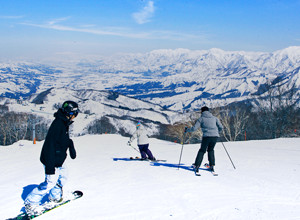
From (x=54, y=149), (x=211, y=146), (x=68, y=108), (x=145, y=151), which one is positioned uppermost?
(x=68, y=108)

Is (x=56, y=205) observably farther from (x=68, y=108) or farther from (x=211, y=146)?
(x=211, y=146)

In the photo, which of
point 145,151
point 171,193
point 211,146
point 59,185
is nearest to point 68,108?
point 59,185

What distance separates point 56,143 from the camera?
17.0ft

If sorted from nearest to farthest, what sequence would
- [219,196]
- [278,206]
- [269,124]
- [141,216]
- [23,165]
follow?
[141,216] < [278,206] < [219,196] < [23,165] < [269,124]

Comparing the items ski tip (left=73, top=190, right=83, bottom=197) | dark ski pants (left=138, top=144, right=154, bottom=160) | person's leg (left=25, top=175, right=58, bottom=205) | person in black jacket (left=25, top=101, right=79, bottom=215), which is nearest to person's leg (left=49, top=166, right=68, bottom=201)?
person in black jacket (left=25, top=101, right=79, bottom=215)

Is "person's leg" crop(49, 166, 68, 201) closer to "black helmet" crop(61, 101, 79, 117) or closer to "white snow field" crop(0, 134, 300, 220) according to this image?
"white snow field" crop(0, 134, 300, 220)

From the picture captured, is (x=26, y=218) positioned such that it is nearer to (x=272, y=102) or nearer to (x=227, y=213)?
(x=227, y=213)

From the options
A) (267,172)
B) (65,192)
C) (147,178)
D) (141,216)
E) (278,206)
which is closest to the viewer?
(141,216)

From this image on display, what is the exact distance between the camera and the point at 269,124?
39719 mm

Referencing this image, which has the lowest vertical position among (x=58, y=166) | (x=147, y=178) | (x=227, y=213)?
(x=147, y=178)

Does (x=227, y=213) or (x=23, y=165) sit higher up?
(x=227, y=213)

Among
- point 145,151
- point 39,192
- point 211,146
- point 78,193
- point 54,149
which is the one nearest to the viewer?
point 54,149

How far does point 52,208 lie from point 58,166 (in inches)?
35.4

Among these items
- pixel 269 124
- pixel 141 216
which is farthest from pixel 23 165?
pixel 269 124
